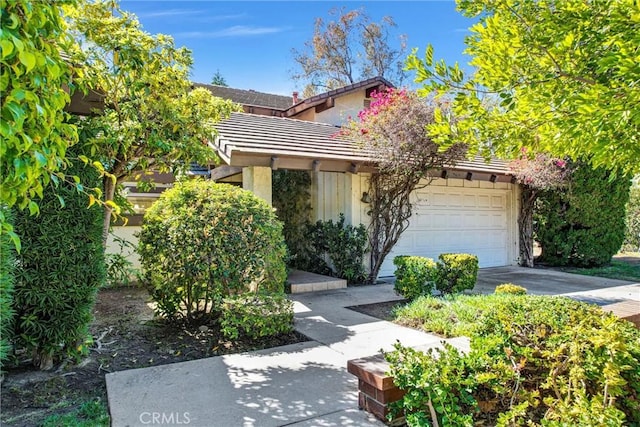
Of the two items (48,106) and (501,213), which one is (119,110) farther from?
(501,213)

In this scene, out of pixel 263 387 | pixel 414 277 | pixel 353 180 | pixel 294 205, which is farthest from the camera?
pixel 294 205

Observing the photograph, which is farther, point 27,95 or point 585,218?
point 585,218

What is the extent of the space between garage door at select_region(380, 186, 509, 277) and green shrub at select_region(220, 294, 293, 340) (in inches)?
212

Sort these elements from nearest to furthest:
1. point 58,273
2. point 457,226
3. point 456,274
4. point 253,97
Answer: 1. point 58,273
2. point 456,274
3. point 457,226
4. point 253,97

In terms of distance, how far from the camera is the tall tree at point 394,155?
25.7 feet

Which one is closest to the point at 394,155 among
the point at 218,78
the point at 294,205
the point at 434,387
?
the point at 294,205

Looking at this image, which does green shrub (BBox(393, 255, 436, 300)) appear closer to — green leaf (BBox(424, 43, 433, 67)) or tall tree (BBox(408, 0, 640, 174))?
tall tree (BBox(408, 0, 640, 174))

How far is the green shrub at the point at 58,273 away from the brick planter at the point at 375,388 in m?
2.98

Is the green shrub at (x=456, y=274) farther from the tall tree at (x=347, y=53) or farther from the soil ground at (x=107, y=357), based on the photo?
the tall tree at (x=347, y=53)

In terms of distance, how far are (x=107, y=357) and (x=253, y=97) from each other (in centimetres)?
1732

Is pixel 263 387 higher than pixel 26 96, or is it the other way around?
pixel 26 96

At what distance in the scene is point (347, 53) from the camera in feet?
89.7

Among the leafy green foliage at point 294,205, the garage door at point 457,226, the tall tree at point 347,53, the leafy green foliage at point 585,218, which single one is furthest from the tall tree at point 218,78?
the leafy green foliage at point 585,218

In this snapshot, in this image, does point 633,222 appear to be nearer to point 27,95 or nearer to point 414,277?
point 414,277
